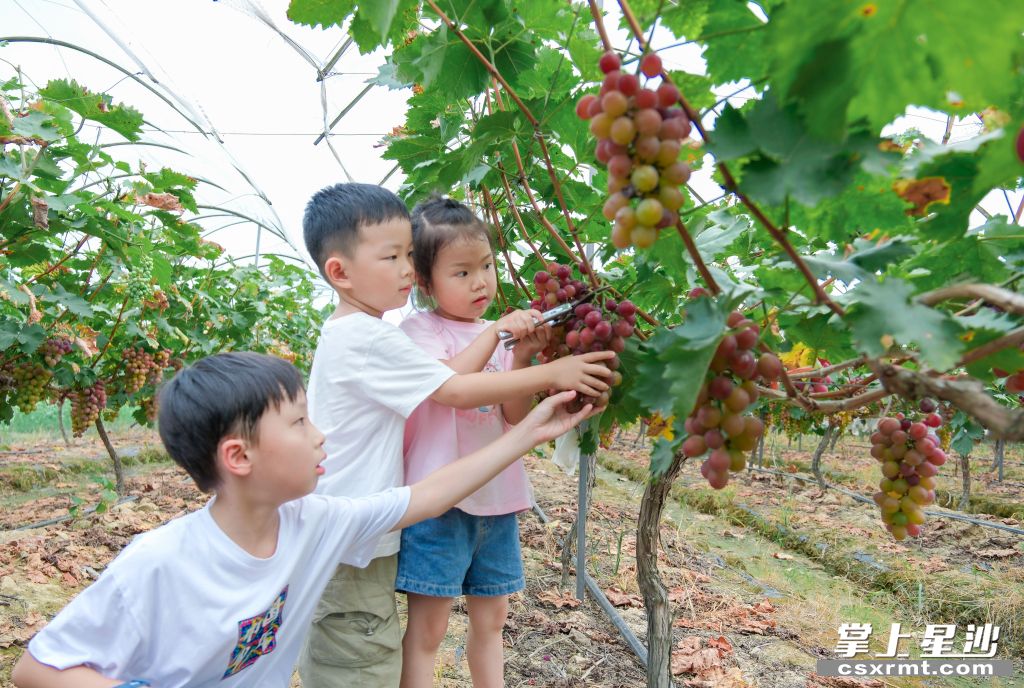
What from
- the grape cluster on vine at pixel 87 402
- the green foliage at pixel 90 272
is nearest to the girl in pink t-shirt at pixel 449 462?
the green foliage at pixel 90 272

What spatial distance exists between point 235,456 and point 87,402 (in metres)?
5.35

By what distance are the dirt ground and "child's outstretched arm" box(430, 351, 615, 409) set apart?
95.0 inches

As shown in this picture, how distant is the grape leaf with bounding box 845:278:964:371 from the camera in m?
0.73

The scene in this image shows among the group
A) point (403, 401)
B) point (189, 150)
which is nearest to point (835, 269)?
point (403, 401)

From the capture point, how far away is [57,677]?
1302 millimetres

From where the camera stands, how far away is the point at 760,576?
6.05 m

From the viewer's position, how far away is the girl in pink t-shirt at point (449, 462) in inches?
78.0

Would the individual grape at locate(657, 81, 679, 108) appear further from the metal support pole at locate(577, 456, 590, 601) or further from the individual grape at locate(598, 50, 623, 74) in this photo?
the metal support pole at locate(577, 456, 590, 601)

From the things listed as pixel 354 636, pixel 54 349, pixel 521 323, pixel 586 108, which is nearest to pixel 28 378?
pixel 54 349

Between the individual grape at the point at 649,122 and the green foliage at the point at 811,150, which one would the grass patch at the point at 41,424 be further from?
the individual grape at the point at 649,122

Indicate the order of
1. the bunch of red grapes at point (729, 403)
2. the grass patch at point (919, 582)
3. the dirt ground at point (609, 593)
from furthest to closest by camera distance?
the grass patch at point (919, 582) < the dirt ground at point (609, 593) < the bunch of red grapes at point (729, 403)

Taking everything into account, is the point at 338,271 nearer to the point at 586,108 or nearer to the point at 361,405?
the point at 361,405

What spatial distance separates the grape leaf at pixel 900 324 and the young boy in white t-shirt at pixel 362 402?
1.07m

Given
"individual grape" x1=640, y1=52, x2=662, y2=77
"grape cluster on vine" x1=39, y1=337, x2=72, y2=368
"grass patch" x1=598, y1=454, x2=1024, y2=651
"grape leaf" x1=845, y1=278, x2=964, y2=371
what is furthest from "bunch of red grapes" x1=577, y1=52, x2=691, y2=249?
"grass patch" x1=598, y1=454, x2=1024, y2=651
